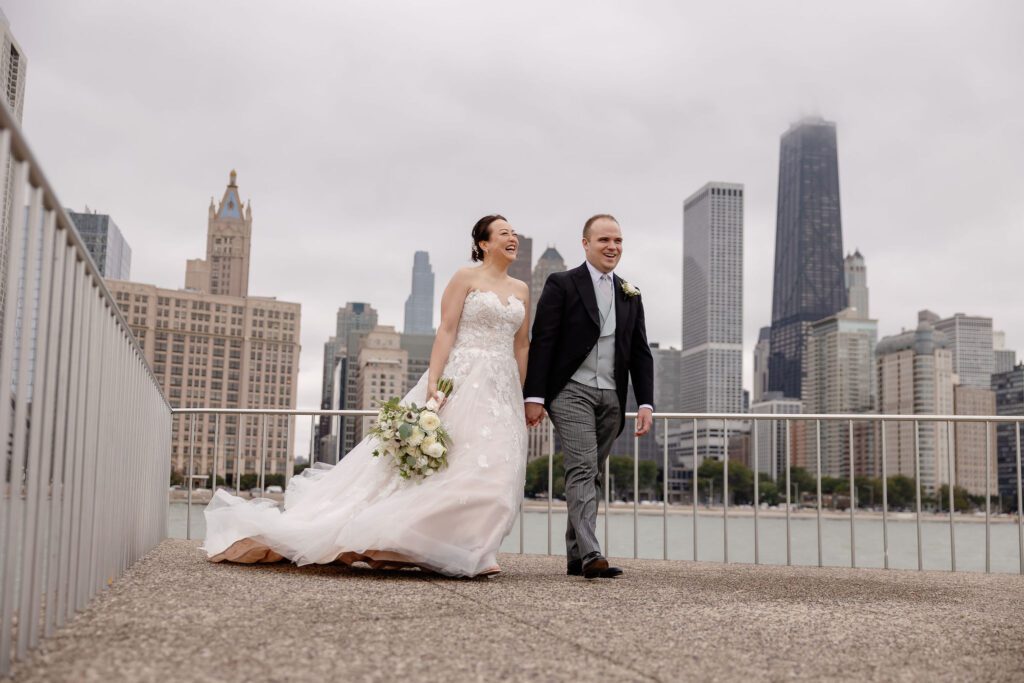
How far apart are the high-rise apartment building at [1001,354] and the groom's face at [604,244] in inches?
5495

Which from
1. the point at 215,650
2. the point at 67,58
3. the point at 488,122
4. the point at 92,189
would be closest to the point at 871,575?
the point at 215,650

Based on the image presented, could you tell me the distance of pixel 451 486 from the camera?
147 inches

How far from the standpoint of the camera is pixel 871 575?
4773 mm

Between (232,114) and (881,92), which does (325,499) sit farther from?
(881,92)

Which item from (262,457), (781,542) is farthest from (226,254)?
(262,457)

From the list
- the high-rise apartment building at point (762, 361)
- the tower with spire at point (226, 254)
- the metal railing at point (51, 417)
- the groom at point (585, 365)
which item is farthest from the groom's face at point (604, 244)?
the high-rise apartment building at point (762, 361)

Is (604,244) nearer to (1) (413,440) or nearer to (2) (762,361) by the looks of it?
(1) (413,440)

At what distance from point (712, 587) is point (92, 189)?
9847 centimetres

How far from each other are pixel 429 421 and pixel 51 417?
1.92m

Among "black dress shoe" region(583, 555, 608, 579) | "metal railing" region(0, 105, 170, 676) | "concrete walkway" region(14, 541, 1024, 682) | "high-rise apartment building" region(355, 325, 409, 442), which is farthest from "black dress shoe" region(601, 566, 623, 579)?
"high-rise apartment building" region(355, 325, 409, 442)

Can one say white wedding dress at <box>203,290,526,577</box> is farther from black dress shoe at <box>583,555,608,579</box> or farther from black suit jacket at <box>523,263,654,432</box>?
black dress shoe at <box>583,555,608,579</box>

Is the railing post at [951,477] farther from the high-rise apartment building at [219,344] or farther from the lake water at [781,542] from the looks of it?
the high-rise apartment building at [219,344]

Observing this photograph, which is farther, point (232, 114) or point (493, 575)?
point (232, 114)

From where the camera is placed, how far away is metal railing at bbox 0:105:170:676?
1720 mm
